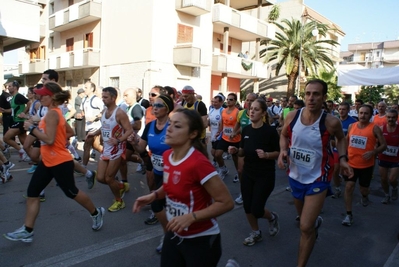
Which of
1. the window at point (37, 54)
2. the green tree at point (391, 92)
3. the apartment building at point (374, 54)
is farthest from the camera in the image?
the apartment building at point (374, 54)

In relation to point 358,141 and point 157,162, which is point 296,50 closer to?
point 358,141

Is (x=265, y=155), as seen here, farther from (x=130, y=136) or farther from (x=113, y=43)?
(x=113, y=43)

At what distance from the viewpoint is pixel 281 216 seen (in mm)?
5465

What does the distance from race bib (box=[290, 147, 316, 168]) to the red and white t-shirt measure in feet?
5.16

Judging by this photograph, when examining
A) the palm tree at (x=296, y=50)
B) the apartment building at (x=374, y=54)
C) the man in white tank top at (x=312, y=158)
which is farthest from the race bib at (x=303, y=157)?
the apartment building at (x=374, y=54)

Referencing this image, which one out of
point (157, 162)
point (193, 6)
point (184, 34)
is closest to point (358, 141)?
point (157, 162)

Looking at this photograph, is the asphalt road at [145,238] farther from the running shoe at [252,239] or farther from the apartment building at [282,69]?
the apartment building at [282,69]

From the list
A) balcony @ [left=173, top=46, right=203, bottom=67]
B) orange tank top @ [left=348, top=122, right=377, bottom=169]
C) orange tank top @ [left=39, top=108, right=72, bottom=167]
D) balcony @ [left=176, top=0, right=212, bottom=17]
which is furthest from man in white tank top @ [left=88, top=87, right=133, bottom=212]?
balcony @ [left=176, top=0, right=212, bottom=17]

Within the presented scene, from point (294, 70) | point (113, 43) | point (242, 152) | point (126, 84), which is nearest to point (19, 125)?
point (242, 152)

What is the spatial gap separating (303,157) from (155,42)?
17.7 meters

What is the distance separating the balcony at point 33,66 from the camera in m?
30.1

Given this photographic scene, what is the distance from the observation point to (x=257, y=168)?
14.0 ft

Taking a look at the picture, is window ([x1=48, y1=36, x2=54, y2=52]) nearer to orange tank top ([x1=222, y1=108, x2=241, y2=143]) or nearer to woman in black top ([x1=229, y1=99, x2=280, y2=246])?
orange tank top ([x1=222, y1=108, x2=241, y2=143])

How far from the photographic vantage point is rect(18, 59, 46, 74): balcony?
30.1 metres
